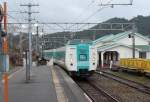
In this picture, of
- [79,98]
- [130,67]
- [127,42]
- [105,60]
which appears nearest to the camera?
[79,98]

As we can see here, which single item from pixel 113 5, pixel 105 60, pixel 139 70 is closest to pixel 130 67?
pixel 139 70

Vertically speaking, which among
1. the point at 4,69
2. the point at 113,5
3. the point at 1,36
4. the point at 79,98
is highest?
the point at 113,5

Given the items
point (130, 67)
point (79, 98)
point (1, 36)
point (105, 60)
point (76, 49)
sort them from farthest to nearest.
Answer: point (105, 60) → point (130, 67) → point (76, 49) → point (79, 98) → point (1, 36)

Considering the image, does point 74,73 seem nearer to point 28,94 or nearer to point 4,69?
point 28,94

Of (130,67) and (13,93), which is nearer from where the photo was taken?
(13,93)

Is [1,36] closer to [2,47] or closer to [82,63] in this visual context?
[2,47]

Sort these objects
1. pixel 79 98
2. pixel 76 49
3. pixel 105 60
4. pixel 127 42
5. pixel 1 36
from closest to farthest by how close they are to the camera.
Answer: pixel 1 36
pixel 79 98
pixel 76 49
pixel 105 60
pixel 127 42

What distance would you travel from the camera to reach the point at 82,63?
112ft

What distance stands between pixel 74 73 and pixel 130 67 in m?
11.7

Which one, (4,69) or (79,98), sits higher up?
(4,69)

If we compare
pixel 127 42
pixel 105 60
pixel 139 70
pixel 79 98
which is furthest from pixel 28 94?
pixel 127 42

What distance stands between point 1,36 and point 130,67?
33.8 m

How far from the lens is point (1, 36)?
39.8ft

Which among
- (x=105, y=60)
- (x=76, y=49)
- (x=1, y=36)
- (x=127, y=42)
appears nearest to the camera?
(x=1, y=36)
